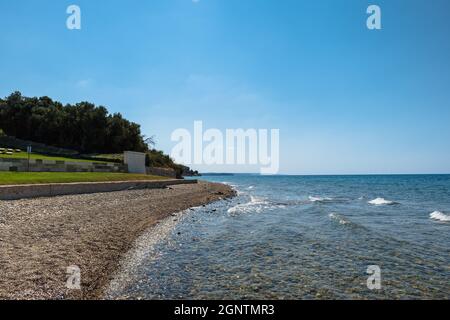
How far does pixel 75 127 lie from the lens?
208 ft

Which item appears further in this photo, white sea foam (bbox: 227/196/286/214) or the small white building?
the small white building

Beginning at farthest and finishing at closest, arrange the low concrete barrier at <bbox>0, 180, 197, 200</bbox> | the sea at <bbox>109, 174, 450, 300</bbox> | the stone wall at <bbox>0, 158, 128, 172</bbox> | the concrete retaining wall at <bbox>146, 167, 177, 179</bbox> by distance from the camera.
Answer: the concrete retaining wall at <bbox>146, 167, 177, 179</bbox> → the stone wall at <bbox>0, 158, 128, 172</bbox> → the low concrete barrier at <bbox>0, 180, 197, 200</bbox> → the sea at <bbox>109, 174, 450, 300</bbox>

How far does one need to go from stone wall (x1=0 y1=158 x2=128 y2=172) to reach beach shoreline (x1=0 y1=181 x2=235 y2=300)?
35.7ft

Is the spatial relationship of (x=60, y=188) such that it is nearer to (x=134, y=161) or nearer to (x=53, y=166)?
(x=53, y=166)

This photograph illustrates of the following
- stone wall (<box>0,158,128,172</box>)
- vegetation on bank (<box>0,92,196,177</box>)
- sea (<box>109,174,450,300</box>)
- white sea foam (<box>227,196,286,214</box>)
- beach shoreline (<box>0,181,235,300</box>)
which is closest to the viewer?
beach shoreline (<box>0,181,235,300</box>)

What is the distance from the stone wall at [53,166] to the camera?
2736 centimetres

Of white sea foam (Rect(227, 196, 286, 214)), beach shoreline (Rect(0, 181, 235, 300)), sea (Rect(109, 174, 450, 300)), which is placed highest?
beach shoreline (Rect(0, 181, 235, 300))

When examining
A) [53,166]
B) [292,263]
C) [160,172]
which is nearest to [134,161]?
[160,172]

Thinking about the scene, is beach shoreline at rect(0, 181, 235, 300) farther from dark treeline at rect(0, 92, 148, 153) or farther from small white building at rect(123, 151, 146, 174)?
dark treeline at rect(0, 92, 148, 153)

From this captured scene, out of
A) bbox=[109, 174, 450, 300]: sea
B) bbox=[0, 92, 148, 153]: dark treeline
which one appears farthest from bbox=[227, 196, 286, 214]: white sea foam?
bbox=[0, 92, 148, 153]: dark treeline

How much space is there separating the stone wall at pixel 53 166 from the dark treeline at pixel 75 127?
21.0 m

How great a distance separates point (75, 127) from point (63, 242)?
58392mm

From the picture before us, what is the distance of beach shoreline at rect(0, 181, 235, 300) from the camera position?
759 cm
